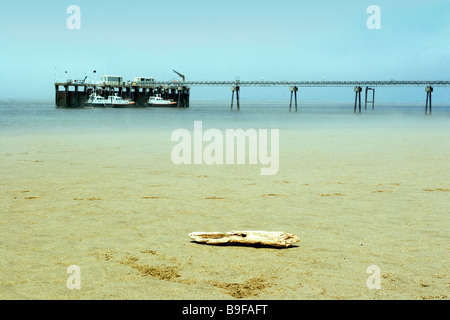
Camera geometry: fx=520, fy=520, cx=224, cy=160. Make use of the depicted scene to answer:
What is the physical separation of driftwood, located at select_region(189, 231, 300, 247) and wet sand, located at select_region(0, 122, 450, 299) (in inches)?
3.8

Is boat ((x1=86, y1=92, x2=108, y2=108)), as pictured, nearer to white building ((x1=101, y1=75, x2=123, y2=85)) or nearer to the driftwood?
white building ((x1=101, y1=75, x2=123, y2=85))

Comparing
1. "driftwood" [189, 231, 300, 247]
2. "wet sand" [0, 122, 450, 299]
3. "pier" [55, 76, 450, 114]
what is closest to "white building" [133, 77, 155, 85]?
"pier" [55, 76, 450, 114]

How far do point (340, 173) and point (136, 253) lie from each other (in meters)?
8.39

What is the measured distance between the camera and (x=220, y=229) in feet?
25.7

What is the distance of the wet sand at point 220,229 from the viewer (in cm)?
543

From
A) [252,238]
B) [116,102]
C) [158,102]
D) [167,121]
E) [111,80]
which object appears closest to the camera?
[252,238]

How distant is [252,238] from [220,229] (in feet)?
3.55

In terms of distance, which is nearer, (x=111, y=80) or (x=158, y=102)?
(x=158, y=102)

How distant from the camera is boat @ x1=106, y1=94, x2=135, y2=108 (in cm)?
11538

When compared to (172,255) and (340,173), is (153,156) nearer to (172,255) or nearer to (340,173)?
(340,173)

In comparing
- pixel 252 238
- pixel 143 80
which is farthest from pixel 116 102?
pixel 252 238

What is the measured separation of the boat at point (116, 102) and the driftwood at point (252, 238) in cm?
11147

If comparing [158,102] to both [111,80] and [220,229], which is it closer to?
[111,80]

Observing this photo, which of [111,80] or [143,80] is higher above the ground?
[143,80]
